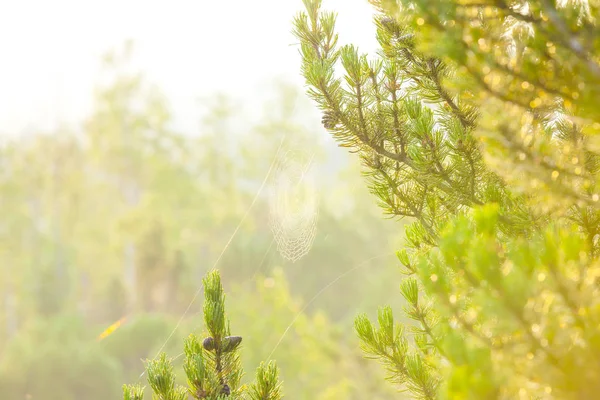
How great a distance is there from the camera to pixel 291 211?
712cm

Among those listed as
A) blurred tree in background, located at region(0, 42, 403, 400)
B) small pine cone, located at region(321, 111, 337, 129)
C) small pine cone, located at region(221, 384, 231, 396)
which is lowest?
small pine cone, located at region(221, 384, 231, 396)

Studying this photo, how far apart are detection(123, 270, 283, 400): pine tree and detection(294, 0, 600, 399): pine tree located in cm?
40

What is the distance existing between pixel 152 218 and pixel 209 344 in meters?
15.5

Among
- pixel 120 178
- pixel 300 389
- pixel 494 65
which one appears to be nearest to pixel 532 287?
pixel 494 65

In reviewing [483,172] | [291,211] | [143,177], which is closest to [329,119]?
[483,172]

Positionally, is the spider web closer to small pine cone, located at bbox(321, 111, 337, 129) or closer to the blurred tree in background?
small pine cone, located at bbox(321, 111, 337, 129)

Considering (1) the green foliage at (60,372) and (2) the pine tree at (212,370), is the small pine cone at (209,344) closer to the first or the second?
(2) the pine tree at (212,370)

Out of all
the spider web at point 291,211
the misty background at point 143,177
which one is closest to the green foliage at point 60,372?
the misty background at point 143,177

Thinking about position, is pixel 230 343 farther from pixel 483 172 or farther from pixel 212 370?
pixel 483 172

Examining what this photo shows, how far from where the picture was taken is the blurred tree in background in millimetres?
16734

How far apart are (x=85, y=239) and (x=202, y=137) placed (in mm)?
5764

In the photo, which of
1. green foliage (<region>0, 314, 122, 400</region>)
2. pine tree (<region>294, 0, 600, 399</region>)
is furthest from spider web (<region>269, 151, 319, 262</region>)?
green foliage (<region>0, 314, 122, 400</region>)

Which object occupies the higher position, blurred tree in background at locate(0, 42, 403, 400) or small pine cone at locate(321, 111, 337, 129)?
blurred tree in background at locate(0, 42, 403, 400)

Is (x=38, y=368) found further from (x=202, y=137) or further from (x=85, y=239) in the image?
(x=202, y=137)
